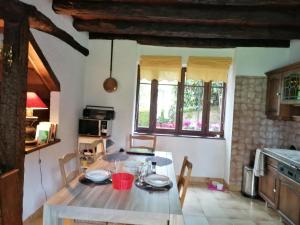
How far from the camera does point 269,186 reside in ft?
11.7

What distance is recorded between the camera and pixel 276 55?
433 cm

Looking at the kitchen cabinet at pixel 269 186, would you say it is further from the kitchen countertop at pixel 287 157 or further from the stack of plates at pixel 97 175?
the stack of plates at pixel 97 175

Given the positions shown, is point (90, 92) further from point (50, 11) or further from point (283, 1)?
point (283, 1)

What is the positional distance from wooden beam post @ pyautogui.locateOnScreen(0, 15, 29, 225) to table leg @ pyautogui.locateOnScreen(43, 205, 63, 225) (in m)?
0.77

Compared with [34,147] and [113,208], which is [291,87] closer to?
[113,208]

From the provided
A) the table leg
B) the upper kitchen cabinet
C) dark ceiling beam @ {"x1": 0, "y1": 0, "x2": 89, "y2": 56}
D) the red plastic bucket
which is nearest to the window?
the upper kitchen cabinet

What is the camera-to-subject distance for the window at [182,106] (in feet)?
15.7

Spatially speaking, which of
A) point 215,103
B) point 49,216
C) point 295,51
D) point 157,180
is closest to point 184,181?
point 157,180

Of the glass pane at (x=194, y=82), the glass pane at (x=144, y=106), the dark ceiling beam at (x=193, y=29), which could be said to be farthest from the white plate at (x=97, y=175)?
the glass pane at (x=194, y=82)

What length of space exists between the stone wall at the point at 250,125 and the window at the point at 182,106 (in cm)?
52

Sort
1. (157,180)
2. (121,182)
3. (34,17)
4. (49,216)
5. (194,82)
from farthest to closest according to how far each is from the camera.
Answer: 1. (194,82)
2. (34,17)
3. (157,180)
4. (121,182)
5. (49,216)

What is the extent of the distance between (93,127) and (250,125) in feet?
8.16

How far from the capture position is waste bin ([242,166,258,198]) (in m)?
4.04

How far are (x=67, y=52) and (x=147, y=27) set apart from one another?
1.14m
